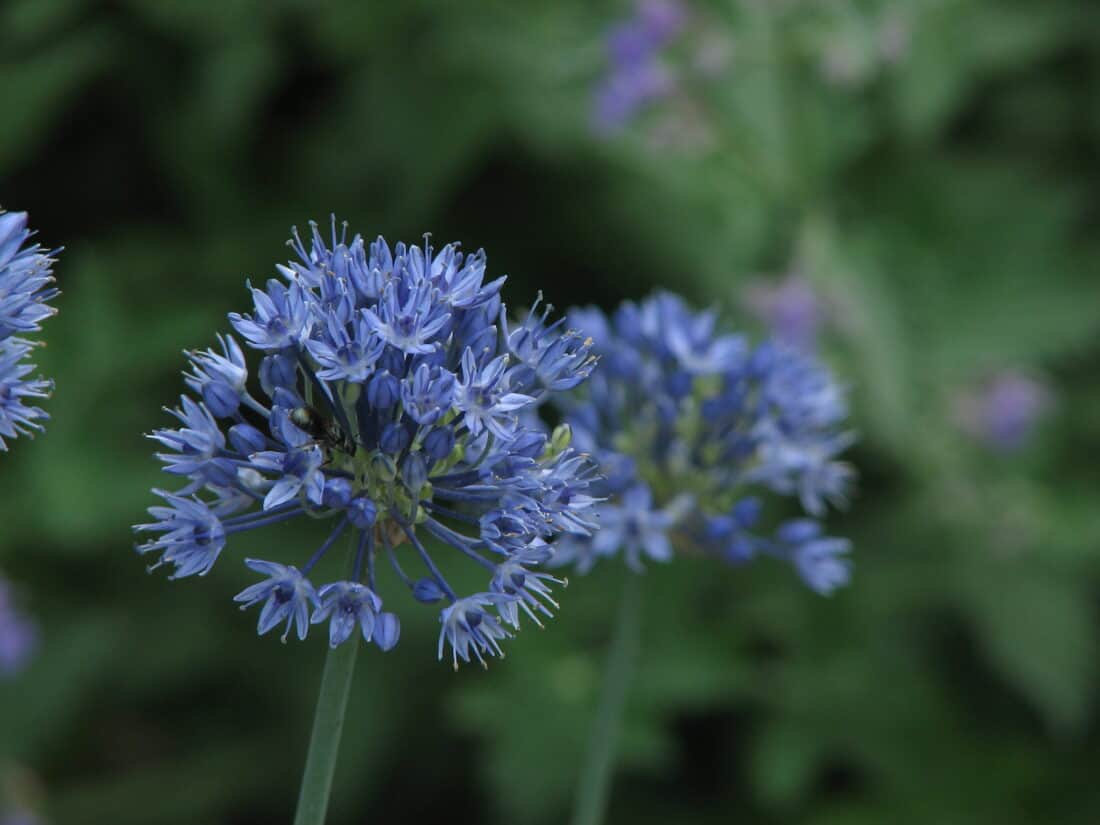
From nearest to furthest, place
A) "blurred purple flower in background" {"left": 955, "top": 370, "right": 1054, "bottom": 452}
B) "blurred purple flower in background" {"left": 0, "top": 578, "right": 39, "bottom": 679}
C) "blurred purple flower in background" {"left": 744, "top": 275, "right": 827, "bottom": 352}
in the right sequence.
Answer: "blurred purple flower in background" {"left": 744, "top": 275, "right": 827, "bottom": 352} < "blurred purple flower in background" {"left": 0, "top": 578, "right": 39, "bottom": 679} < "blurred purple flower in background" {"left": 955, "top": 370, "right": 1054, "bottom": 452}

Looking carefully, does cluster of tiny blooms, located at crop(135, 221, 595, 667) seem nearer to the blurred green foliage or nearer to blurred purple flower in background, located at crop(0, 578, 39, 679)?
the blurred green foliage

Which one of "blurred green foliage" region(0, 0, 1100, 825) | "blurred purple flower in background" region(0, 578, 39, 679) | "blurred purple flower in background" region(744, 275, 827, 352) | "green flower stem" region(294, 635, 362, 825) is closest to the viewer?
"green flower stem" region(294, 635, 362, 825)

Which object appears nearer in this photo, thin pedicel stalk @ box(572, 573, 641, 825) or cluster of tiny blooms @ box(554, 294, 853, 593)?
thin pedicel stalk @ box(572, 573, 641, 825)

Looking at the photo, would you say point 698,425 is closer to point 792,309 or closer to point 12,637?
point 792,309

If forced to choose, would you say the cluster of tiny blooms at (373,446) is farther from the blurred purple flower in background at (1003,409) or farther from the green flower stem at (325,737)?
the blurred purple flower in background at (1003,409)

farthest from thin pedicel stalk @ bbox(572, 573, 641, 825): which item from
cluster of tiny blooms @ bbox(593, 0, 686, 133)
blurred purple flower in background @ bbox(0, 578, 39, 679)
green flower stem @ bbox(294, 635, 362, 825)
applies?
blurred purple flower in background @ bbox(0, 578, 39, 679)

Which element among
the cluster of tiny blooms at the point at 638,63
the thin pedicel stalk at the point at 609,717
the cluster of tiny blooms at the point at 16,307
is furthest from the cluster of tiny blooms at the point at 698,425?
the cluster of tiny blooms at the point at 638,63

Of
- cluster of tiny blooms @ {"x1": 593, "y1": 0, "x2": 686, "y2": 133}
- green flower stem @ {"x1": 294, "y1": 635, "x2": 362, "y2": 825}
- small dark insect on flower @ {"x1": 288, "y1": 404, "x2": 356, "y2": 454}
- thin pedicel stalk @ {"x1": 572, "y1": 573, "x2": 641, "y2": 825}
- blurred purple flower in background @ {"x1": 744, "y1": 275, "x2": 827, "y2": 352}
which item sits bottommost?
green flower stem @ {"x1": 294, "y1": 635, "x2": 362, "y2": 825}
